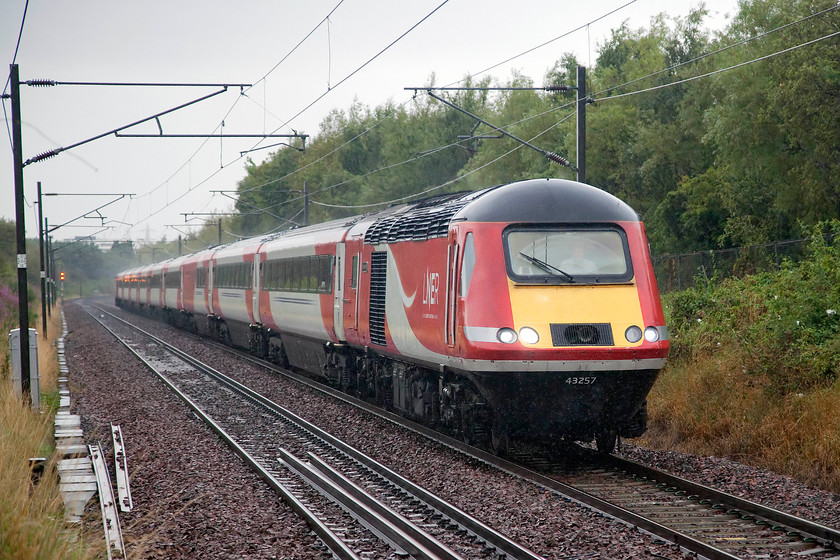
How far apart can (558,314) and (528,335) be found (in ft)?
1.34

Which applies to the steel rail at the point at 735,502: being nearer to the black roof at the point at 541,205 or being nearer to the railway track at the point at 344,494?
the railway track at the point at 344,494

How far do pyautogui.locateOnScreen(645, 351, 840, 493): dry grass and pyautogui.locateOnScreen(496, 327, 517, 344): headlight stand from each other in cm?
321

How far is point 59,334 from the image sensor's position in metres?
41.9

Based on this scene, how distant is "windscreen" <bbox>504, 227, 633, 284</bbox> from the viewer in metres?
10.8

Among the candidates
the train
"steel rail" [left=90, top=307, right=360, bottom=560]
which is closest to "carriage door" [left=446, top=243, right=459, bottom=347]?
the train

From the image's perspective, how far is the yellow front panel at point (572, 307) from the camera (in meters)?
10.4

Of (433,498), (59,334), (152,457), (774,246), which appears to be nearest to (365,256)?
(152,457)

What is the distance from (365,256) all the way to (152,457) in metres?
4.98

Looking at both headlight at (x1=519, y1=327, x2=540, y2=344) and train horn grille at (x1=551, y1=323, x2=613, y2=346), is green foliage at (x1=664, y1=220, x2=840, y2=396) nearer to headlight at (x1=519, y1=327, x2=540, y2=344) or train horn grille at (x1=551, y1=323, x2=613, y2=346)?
train horn grille at (x1=551, y1=323, x2=613, y2=346)

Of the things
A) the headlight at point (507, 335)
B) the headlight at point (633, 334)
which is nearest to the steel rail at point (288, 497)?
the headlight at point (507, 335)

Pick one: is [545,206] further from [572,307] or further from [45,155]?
[45,155]

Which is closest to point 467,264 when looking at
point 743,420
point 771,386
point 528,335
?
point 528,335

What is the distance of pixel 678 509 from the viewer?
28.6 ft

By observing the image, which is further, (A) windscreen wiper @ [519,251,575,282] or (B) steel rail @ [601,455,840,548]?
(A) windscreen wiper @ [519,251,575,282]
